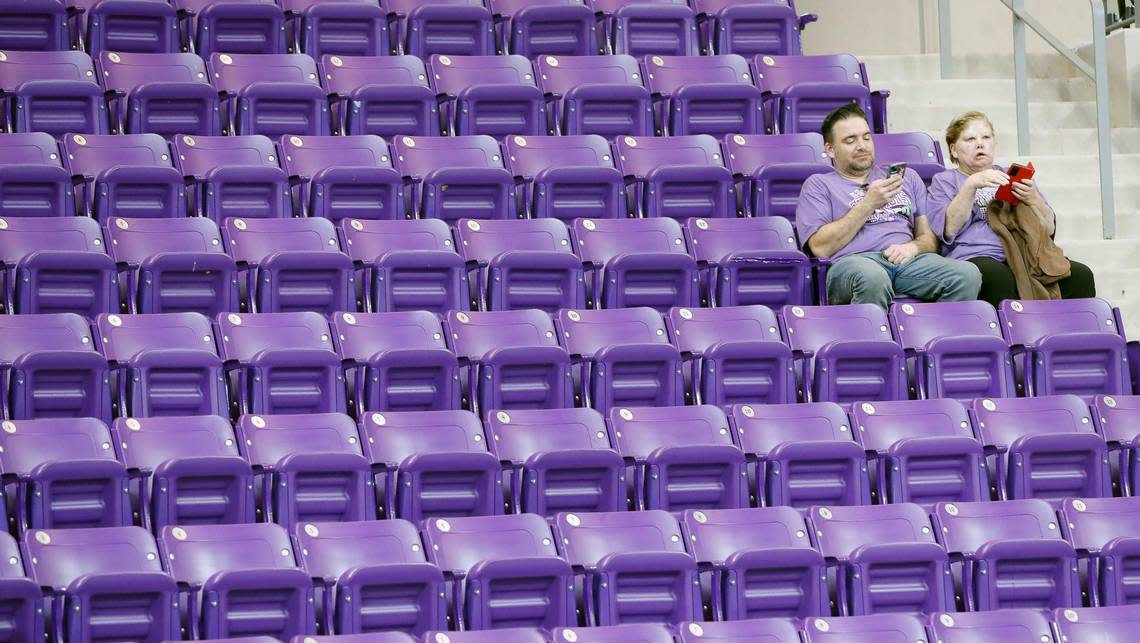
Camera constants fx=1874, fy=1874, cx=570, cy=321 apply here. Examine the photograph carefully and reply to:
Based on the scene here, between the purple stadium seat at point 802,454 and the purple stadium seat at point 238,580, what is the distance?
0.98 meters

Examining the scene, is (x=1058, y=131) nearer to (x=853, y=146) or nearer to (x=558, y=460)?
(x=853, y=146)

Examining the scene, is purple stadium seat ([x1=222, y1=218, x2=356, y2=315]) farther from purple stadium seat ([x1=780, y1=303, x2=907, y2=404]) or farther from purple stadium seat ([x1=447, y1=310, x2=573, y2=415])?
purple stadium seat ([x1=780, y1=303, x2=907, y2=404])

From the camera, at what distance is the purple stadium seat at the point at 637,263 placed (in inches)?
164

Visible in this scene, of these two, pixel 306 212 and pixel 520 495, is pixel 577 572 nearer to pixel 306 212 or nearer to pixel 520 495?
pixel 520 495

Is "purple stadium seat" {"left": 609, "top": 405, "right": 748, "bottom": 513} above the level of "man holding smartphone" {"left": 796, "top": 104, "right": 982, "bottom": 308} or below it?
below

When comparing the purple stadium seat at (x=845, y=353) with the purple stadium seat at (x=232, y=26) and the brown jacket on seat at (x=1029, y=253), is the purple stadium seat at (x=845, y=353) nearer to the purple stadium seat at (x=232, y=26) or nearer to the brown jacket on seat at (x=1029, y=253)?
the brown jacket on seat at (x=1029, y=253)

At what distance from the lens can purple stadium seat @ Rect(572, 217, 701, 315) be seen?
418 cm

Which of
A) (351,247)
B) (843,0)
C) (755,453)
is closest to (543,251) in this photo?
(351,247)

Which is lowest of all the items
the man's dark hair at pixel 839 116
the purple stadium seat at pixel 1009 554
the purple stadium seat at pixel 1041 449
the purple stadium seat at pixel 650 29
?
the purple stadium seat at pixel 1009 554

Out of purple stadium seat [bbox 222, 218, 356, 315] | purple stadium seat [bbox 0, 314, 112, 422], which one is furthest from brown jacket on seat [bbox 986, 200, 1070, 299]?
purple stadium seat [bbox 0, 314, 112, 422]

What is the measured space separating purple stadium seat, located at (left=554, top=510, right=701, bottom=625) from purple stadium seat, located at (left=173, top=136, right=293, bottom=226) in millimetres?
1301

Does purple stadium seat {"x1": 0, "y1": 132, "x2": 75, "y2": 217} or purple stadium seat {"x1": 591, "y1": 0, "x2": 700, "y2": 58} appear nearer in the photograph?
purple stadium seat {"x1": 0, "y1": 132, "x2": 75, "y2": 217}

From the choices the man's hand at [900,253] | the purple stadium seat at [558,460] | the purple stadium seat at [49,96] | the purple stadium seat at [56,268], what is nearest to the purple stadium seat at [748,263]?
the man's hand at [900,253]

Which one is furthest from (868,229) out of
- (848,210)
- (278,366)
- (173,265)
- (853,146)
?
(173,265)
